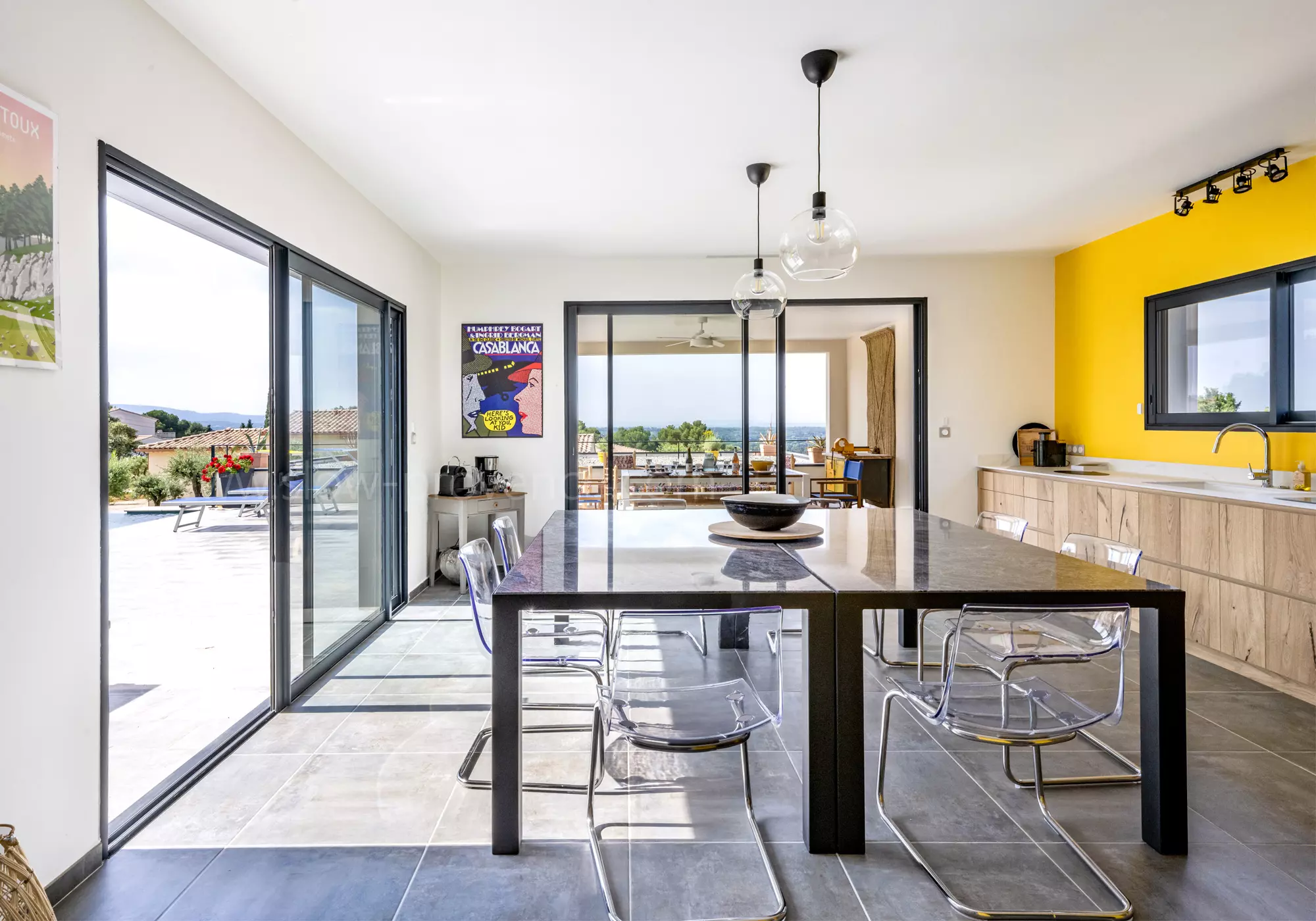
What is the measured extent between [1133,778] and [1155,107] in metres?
2.82

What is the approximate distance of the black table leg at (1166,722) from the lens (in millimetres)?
1896

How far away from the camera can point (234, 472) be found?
9.25 ft

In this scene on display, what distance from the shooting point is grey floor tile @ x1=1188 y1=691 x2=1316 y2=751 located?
105 inches

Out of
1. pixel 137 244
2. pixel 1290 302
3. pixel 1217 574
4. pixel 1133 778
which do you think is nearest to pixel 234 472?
pixel 137 244

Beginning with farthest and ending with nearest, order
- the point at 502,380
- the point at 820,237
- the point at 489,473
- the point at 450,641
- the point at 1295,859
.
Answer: the point at 502,380, the point at 489,473, the point at 450,641, the point at 820,237, the point at 1295,859

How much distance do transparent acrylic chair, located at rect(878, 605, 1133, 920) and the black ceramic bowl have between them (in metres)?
0.83

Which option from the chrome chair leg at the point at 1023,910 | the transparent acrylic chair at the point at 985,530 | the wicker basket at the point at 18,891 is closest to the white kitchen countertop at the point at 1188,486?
the transparent acrylic chair at the point at 985,530

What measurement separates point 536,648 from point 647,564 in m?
0.73

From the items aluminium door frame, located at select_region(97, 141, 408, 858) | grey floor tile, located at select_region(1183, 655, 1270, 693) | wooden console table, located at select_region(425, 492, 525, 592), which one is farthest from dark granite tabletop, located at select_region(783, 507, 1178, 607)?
wooden console table, located at select_region(425, 492, 525, 592)

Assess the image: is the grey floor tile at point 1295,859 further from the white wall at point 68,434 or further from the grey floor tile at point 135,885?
the white wall at point 68,434

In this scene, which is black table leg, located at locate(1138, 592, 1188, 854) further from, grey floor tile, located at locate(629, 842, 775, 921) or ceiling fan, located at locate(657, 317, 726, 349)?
ceiling fan, located at locate(657, 317, 726, 349)

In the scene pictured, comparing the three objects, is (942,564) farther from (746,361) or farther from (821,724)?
(746,361)

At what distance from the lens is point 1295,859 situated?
1.92 meters

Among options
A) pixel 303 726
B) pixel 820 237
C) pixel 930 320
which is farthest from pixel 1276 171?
pixel 303 726
